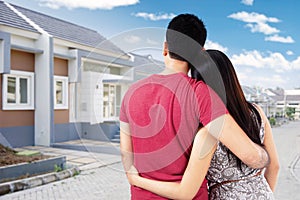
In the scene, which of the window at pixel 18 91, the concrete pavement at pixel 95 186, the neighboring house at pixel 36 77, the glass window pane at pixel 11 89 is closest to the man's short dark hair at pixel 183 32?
the concrete pavement at pixel 95 186

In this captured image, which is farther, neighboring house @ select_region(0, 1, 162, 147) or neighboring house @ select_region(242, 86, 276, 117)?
neighboring house @ select_region(242, 86, 276, 117)

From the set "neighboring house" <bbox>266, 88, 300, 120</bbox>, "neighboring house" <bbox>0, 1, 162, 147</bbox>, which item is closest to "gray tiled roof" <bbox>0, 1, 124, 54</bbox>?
"neighboring house" <bbox>0, 1, 162, 147</bbox>

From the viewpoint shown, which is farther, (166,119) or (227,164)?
(227,164)

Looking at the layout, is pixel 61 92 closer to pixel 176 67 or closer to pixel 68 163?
pixel 68 163

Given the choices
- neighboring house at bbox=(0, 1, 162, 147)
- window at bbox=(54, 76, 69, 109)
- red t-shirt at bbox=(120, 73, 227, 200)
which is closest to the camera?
red t-shirt at bbox=(120, 73, 227, 200)

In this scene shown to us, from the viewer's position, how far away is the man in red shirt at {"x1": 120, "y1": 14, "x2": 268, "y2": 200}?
0.86 meters

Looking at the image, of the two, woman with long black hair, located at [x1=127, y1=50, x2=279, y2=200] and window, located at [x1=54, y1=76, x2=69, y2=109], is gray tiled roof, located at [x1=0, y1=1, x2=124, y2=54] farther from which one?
woman with long black hair, located at [x1=127, y1=50, x2=279, y2=200]

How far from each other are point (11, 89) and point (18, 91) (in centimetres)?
21

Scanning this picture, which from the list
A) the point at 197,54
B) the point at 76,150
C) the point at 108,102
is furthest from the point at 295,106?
the point at 197,54

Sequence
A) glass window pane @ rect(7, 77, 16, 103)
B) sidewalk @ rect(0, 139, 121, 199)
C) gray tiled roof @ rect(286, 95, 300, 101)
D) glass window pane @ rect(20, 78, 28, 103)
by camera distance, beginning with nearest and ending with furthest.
Result: sidewalk @ rect(0, 139, 121, 199) → glass window pane @ rect(7, 77, 16, 103) → glass window pane @ rect(20, 78, 28, 103) → gray tiled roof @ rect(286, 95, 300, 101)

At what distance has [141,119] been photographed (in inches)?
38.0

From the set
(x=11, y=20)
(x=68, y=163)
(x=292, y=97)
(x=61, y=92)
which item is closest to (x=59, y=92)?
(x=61, y=92)

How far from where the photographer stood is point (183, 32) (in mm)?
922

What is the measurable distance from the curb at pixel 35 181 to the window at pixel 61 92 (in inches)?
155
